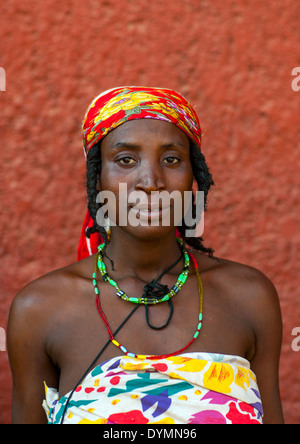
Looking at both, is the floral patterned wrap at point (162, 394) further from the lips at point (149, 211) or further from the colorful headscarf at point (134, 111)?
the colorful headscarf at point (134, 111)

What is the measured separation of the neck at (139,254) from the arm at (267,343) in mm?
360

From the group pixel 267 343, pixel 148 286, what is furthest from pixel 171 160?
pixel 267 343

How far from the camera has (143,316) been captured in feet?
6.97

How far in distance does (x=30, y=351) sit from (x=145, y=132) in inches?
33.3

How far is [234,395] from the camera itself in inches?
78.3

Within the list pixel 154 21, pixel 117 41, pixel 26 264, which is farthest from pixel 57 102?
pixel 26 264

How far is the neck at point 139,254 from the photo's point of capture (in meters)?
2.19

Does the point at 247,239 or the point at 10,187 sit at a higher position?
the point at 10,187

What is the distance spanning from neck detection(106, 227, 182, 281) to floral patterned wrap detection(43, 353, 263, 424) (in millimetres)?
346

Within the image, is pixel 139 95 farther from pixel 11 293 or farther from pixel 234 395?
pixel 11 293

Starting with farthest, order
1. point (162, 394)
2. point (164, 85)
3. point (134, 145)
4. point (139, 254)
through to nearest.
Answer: point (164, 85), point (139, 254), point (134, 145), point (162, 394)

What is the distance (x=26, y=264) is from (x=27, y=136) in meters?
0.60

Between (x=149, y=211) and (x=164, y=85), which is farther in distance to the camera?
(x=164, y=85)

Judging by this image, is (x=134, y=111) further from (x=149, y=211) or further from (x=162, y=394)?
(x=162, y=394)
